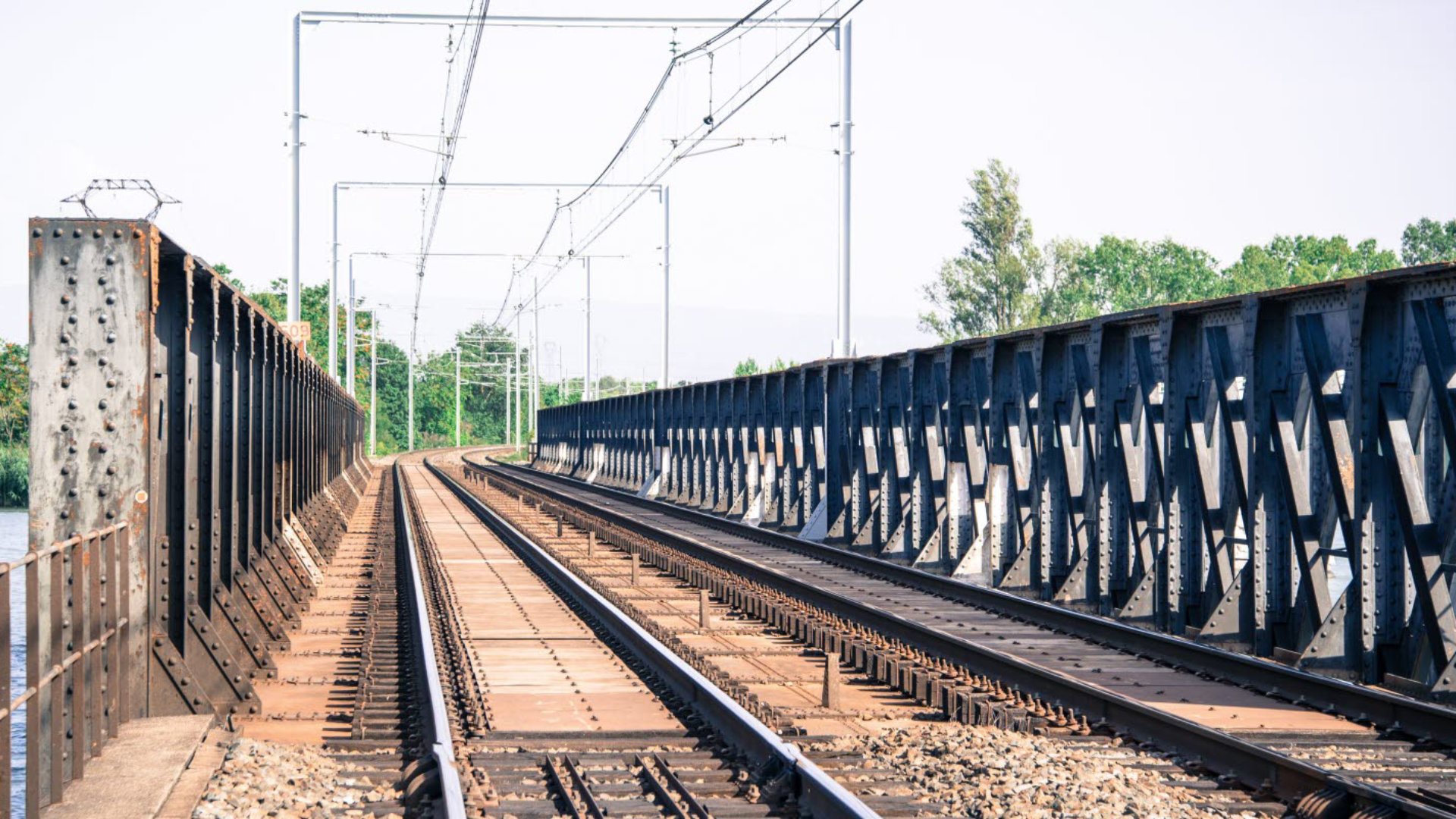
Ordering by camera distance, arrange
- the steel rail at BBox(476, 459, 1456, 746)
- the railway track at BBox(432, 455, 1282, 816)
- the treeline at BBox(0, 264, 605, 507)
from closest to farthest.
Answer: the railway track at BBox(432, 455, 1282, 816), the steel rail at BBox(476, 459, 1456, 746), the treeline at BBox(0, 264, 605, 507)

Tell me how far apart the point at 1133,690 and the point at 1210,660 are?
1301mm

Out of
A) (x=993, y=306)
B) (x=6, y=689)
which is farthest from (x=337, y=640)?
(x=993, y=306)

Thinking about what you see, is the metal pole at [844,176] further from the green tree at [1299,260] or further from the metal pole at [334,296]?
the green tree at [1299,260]

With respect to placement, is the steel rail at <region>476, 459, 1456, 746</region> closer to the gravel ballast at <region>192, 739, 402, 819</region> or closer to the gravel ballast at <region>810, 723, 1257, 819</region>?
Result: the gravel ballast at <region>810, 723, 1257, 819</region>

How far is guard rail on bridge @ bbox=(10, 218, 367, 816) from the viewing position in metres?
6.83

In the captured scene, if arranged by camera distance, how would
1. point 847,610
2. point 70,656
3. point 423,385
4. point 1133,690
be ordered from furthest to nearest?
point 423,385
point 847,610
point 1133,690
point 70,656

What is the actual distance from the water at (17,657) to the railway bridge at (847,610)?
27.3 inches

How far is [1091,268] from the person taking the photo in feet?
368

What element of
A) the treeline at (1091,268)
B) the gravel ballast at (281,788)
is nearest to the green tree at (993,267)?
the treeline at (1091,268)

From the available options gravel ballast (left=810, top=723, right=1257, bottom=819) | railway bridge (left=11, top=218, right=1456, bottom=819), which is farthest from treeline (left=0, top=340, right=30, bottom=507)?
gravel ballast (left=810, top=723, right=1257, bottom=819)

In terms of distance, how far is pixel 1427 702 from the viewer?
10.9 meters

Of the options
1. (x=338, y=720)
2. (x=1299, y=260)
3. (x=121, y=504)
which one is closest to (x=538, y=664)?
(x=338, y=720)

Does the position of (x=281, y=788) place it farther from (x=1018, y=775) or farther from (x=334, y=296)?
(x=334, y=296)

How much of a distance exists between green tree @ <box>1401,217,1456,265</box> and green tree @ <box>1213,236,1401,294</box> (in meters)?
4.82
